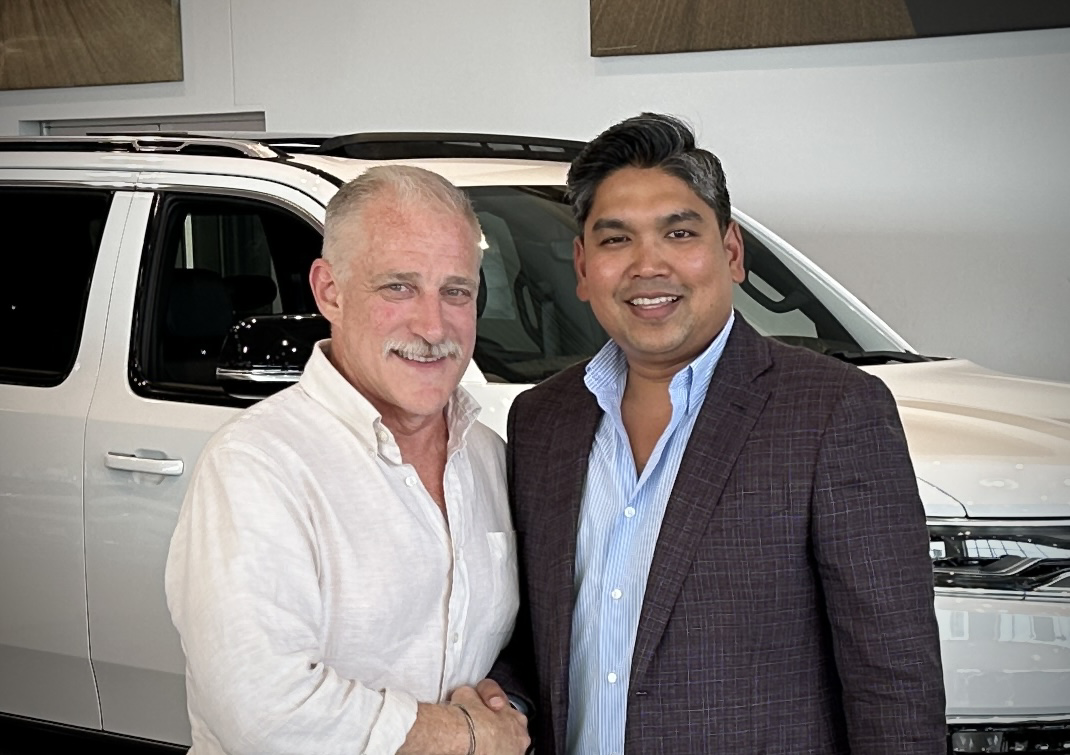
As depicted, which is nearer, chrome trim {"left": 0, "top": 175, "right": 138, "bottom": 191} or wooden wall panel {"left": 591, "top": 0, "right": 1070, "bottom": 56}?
chrome trim {"left": 0, "top": 175, "right": 138, "bottom": 191}

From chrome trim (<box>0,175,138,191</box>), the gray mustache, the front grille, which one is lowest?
the front grille

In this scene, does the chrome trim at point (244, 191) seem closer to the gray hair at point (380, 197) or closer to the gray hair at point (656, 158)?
the gray hair at point (380, 197)

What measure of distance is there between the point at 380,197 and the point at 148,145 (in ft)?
6.06

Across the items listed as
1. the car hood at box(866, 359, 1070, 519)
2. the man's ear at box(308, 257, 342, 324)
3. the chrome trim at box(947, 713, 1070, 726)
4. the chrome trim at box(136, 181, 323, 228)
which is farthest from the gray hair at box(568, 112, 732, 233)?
the chrome trim at box(136, 181, 323, 228)

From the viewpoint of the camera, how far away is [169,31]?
291 inches

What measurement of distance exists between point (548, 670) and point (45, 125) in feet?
22.8

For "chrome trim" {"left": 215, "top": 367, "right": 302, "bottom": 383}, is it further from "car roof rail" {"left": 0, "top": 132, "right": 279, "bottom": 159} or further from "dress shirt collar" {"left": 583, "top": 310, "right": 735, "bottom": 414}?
"dress shirt collar" {"left": 583, "top": 310, "right": 735, "bottom": 414}

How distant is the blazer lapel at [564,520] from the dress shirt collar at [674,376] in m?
0.03

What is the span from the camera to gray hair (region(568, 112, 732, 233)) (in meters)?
1.84

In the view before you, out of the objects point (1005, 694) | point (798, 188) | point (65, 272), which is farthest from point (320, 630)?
point (798, 188)

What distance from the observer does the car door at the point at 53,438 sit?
11.0ft

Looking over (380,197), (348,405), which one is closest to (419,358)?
(348,405)

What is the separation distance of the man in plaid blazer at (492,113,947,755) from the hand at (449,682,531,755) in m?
0.04

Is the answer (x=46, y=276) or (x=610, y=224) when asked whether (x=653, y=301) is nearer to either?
(x=610, y=224)
